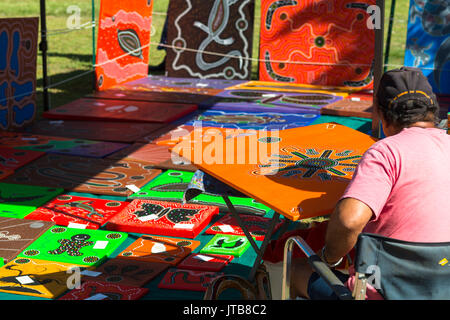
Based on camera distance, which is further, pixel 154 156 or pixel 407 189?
pixel 154 156

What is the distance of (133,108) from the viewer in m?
7.21

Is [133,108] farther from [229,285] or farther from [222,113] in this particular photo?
[229,285]

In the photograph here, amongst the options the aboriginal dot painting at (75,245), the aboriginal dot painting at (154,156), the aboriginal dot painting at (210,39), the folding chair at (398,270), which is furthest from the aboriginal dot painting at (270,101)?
the folding chair at (398,270)

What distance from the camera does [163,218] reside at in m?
4.12

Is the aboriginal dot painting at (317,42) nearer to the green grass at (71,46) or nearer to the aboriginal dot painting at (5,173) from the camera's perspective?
the green grass at (71,46)

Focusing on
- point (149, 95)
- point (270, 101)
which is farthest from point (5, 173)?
point (270, 101)

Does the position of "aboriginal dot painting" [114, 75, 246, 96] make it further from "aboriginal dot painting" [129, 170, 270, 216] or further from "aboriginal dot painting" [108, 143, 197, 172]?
"aboriginal dot painting" [129, 170, 270, 216]

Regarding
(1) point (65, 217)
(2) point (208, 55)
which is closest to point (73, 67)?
(2) point (208, 55)

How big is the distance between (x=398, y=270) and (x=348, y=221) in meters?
0.21

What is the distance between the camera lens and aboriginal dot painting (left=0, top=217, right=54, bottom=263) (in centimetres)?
363

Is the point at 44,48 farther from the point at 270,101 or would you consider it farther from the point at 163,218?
the point at 163,218

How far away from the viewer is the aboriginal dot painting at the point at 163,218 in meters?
3.96

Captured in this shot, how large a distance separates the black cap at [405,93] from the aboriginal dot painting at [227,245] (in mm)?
1752
